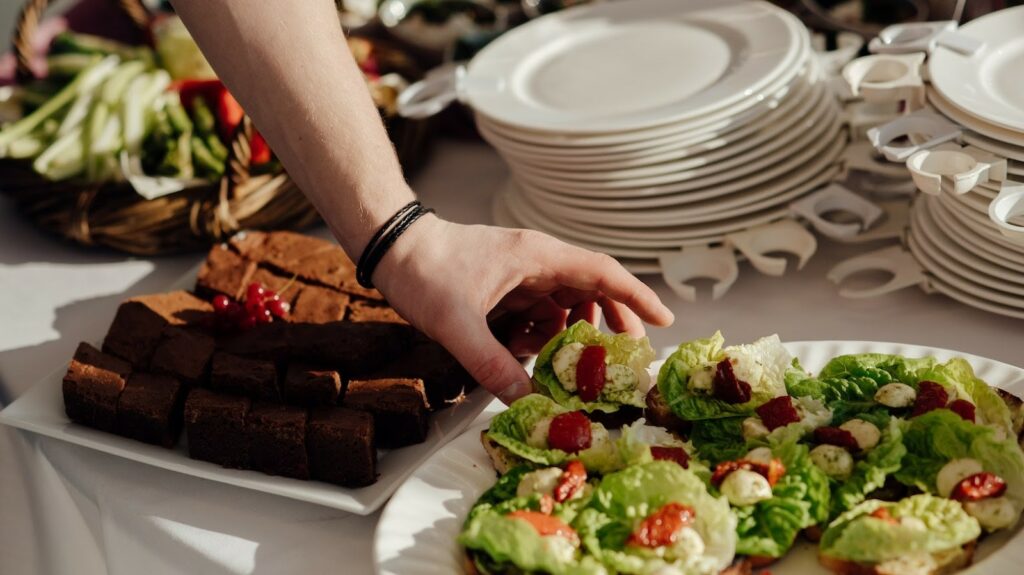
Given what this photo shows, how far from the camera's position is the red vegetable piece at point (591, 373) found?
1.32m

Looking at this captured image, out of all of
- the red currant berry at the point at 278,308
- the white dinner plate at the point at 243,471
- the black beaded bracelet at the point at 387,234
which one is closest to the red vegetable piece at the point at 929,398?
the white dinner plate at the point at 243,471

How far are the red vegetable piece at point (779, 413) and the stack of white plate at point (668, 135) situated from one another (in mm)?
536

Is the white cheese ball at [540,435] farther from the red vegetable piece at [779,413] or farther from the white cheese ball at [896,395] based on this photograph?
the white cheese ball at [896,395]

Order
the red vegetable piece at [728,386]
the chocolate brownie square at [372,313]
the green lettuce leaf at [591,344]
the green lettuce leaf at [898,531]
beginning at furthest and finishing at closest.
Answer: the chocolate brownie square at [372,313] → the green lettuce leaf at [591,344] → the red vegetable piece at [728,386] → the green lettuce leaf at [898,531]

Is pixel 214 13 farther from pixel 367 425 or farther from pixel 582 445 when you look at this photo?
pixel 582 445

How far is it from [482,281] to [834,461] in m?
0.51

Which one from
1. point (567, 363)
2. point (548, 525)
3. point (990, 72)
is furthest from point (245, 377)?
point (990, 72)

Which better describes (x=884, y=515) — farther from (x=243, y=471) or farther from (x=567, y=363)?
(x=243, y=471)

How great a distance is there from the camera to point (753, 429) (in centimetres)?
121

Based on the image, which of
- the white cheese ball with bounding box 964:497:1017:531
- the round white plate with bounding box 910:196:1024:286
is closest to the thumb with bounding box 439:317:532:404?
the white cheese ball with bounding box 964:497:1017:531

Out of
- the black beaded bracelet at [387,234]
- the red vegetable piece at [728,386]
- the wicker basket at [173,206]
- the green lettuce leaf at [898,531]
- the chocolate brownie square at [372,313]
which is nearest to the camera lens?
the green lettuce leaf at [898,531]

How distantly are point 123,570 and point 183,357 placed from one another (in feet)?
1.03

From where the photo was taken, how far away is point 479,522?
1.09 m

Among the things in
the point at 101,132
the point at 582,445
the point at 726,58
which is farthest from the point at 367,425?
the point at 101,132
